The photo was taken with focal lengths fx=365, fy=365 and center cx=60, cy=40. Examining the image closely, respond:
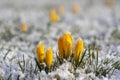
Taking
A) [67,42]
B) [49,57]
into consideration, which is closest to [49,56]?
[49,57]

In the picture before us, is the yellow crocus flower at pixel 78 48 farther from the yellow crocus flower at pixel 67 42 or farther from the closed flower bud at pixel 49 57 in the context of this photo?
the closed flower bud at pixel 49 57

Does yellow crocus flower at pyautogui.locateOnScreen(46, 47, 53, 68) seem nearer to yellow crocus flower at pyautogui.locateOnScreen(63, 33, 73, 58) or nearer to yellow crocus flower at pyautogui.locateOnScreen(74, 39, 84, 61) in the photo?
yellow crocus flower at pyautogui.locateOnScreen(63, 33, 73, 58)

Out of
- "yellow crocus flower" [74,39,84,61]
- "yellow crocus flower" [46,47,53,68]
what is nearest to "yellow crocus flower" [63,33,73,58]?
"yellow crocus flower" [74,39,84,61]

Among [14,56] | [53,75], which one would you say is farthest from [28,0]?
[53,75]

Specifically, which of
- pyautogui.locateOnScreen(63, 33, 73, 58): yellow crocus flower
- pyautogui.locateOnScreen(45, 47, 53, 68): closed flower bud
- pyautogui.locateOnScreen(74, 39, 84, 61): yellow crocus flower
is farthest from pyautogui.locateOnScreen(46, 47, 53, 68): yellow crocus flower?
pyautogui.locateOnScreen(74, 39, 84, 61): yellow crocus flower

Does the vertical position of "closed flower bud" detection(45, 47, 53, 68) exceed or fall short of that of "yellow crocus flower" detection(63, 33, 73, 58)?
it falls short

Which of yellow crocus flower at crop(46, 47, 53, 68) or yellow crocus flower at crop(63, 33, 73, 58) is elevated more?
yellow crocus flower at crop(63, 33, 73, 58)

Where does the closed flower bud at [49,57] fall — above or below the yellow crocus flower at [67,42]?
below

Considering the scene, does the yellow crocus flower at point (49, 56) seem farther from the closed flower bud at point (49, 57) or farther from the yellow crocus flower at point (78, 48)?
the yellow crocus flower at point (78, 48)

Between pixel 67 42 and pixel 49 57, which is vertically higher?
pixel 67 42

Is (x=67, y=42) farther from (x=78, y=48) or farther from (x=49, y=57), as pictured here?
(x=49, y=57)

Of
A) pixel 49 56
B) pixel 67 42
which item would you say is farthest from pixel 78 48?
pixel 49 56

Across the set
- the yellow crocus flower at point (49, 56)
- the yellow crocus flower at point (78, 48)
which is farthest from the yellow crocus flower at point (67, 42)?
the yellow crocus flower at point (49, 56)

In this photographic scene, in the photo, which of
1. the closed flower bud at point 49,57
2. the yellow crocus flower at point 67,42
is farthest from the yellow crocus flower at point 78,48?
the closed flower bud at point 49,57
